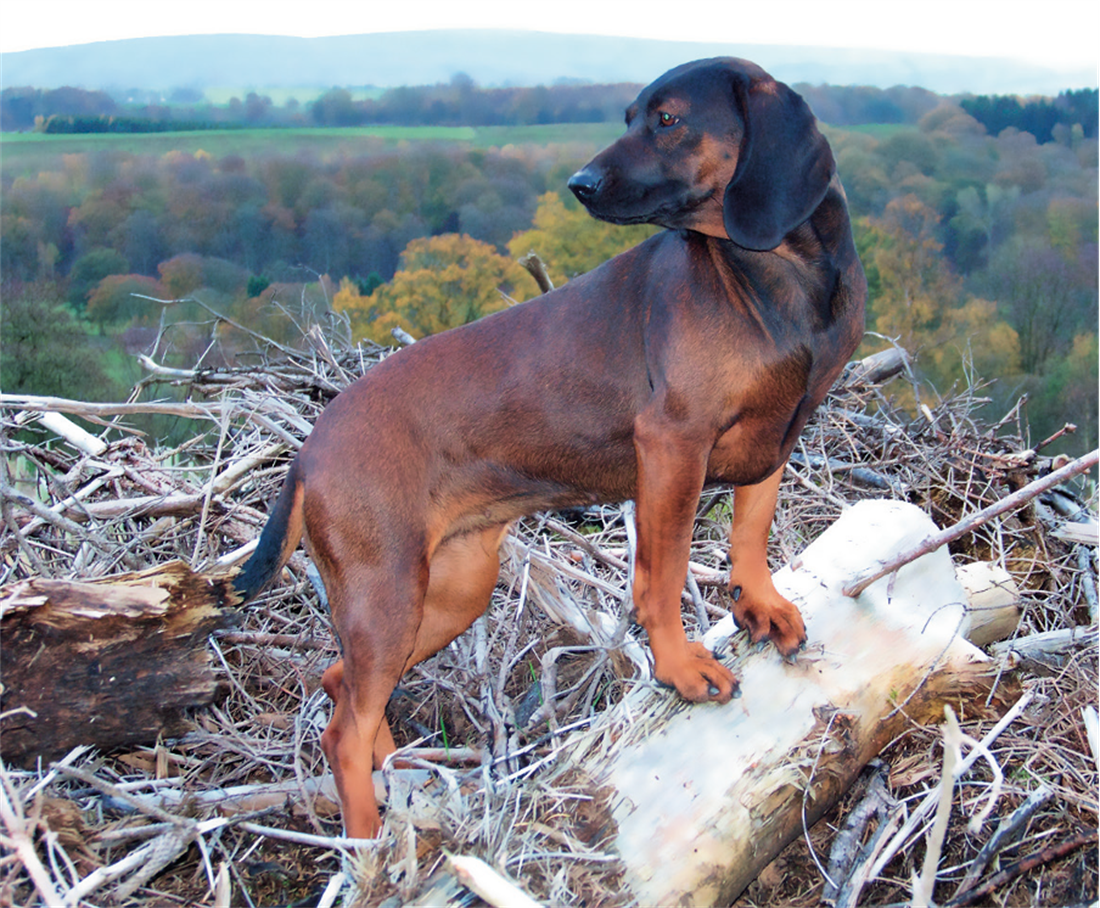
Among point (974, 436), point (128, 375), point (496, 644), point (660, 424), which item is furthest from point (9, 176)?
point (974, 436)

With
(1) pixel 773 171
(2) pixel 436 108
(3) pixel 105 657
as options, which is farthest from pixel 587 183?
(2) pixel 436 108

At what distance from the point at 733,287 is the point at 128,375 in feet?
16.9

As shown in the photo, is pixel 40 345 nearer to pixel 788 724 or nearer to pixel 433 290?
pixel 433 290

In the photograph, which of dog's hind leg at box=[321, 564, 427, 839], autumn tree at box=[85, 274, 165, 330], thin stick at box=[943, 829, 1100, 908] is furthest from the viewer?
autumn tree at box=[85, 274, 165, 330]

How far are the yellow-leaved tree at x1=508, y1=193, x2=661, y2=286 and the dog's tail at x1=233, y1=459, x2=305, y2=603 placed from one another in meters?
4.58

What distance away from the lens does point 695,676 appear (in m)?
2.36

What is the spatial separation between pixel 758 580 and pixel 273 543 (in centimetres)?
154

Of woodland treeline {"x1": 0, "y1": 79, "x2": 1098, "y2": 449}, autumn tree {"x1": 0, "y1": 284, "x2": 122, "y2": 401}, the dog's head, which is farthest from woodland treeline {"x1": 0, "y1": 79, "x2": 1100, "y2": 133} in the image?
the dog's head

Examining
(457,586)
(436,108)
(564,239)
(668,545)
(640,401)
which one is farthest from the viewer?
(436,108)

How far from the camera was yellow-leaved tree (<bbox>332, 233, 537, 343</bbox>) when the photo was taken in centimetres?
650

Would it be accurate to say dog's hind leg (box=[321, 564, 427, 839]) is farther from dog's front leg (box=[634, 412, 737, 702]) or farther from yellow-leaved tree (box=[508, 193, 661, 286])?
yellow-leaved tree (box=[508, 193, 661, 286])

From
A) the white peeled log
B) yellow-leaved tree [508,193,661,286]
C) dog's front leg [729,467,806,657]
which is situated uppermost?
yellow-leaved tree [508,193,661,286]

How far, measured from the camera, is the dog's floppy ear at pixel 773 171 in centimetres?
212

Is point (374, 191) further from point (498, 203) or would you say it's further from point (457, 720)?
point (457, 720)
